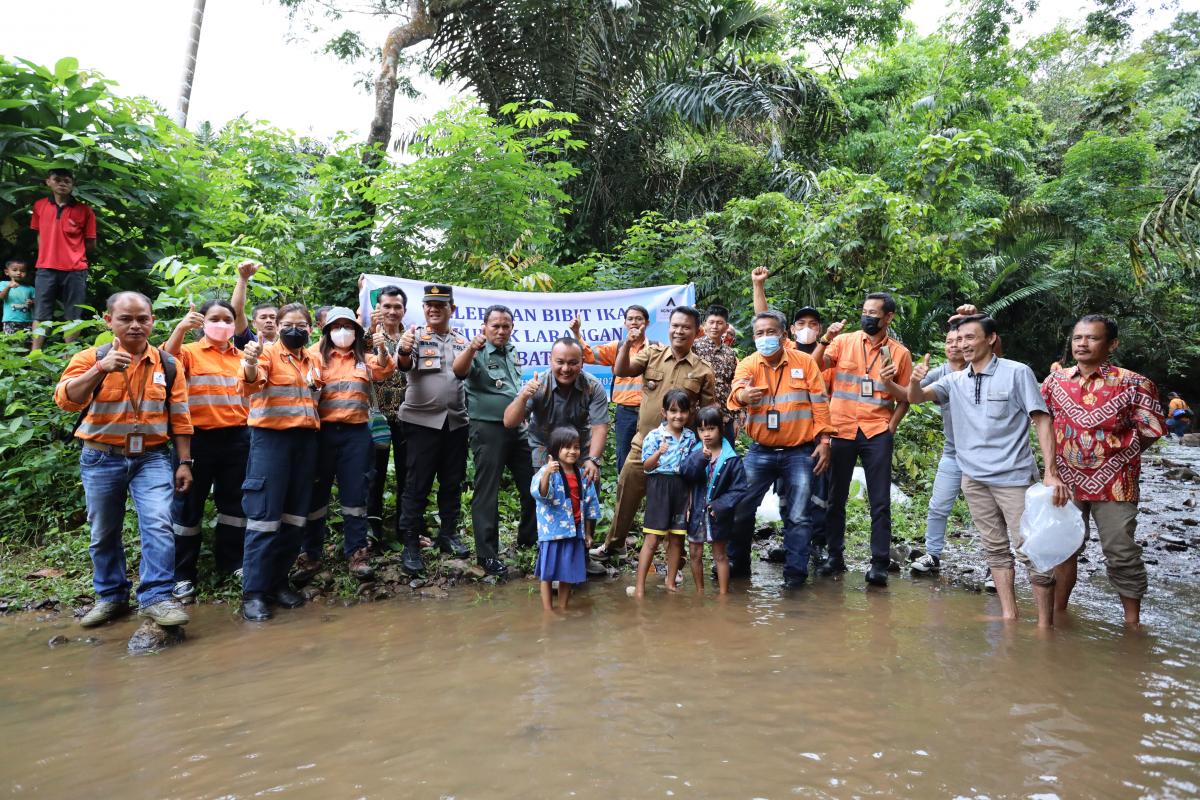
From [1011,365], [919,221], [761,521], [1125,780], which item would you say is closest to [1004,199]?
[919,221]

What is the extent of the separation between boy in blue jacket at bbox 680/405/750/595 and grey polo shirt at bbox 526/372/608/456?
2.43ft

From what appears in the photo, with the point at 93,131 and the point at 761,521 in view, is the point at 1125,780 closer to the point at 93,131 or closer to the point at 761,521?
the point at 761,521

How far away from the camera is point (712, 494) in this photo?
18.0ft

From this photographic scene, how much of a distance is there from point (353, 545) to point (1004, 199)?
1863 centimetres

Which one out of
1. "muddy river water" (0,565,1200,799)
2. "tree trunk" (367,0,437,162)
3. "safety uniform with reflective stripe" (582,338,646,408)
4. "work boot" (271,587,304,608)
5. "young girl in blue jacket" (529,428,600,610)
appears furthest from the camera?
"tree trunk" (367,0,437,162)

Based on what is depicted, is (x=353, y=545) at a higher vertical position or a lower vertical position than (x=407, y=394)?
lower

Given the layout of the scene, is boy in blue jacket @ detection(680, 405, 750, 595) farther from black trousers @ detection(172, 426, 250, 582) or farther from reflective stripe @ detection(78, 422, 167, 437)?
reflective stripe @ detection(78, 422, 167, 437)

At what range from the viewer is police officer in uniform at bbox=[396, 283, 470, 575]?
18.8 feet

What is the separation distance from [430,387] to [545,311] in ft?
7.29

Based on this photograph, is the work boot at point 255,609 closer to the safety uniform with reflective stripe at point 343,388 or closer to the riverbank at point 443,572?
the riverbank at point 443,572

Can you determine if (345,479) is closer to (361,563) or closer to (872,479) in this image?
(361,563)

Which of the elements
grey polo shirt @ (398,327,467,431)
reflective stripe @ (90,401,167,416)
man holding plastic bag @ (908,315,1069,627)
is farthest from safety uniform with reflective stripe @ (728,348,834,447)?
reflective stripe @ (90,401,167,416)

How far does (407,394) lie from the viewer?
5773 millimetres

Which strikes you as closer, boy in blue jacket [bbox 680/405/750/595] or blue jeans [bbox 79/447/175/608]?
blue jeans [bbox 79/447/175/608]
